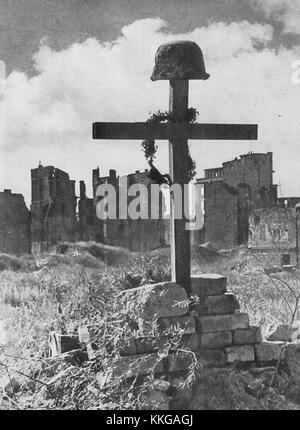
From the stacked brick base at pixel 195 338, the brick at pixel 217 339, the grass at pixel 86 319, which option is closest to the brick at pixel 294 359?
the stacked brick base at pixel 195 338

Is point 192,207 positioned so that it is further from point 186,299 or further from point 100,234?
point 100,234

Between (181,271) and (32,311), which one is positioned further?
(32,311)

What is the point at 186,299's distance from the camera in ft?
17.0

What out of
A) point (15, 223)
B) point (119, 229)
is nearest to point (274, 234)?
point (119, 229)

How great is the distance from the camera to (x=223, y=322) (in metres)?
5.30

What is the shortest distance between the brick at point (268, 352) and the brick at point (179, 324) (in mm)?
760

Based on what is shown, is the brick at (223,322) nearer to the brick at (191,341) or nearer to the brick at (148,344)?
the brick at (191,341)

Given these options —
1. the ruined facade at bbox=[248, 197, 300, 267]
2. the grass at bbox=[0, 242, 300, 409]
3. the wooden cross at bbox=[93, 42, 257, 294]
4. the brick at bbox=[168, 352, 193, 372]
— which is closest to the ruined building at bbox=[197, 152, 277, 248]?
the ruined facade at bbox=[248, 197, 300, 267]

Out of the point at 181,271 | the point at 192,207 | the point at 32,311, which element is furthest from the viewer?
the point at 32,311

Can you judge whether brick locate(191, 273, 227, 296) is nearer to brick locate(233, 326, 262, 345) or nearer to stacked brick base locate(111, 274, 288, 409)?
stacked brick base locate(111, 274, 288, 409)

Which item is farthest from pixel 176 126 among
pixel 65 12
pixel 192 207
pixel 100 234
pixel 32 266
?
pixel 100 234

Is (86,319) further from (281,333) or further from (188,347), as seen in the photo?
(281,333)
